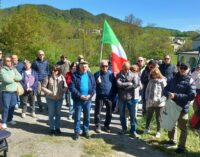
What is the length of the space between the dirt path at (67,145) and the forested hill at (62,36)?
13.7 meters

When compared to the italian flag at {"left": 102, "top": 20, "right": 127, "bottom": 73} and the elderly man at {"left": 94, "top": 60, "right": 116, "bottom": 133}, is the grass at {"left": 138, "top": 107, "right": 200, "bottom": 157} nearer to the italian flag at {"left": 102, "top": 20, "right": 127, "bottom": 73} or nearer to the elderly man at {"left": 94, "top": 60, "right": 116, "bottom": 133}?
the elderly man at {"left": 94, "top": 60, "right": 116, "bottom": 133}

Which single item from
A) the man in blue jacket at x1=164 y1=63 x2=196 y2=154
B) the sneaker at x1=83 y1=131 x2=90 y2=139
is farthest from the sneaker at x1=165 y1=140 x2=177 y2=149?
the sneaker at x1=83 y1=131 x2=90 y2=139

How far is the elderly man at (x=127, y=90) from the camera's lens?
8.48 meters

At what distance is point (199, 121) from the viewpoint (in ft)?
24.0

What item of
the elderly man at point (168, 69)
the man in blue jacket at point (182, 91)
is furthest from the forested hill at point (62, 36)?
the man in blue jacket at point (182, 91)

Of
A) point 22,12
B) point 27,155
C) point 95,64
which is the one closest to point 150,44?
point 95,64

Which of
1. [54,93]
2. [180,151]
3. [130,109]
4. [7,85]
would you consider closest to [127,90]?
[130,109]

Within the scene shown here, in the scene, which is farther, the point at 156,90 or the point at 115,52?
the point at 115,52

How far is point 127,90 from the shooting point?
8477 mm

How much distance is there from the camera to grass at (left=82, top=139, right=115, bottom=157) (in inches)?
287

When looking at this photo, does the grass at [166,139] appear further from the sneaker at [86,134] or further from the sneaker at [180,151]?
the sneaker at [86,134]

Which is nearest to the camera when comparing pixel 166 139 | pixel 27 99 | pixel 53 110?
pixel 53 110

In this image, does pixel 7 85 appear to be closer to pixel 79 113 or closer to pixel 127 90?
pixel 79 113

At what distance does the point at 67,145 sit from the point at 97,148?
65 cm
